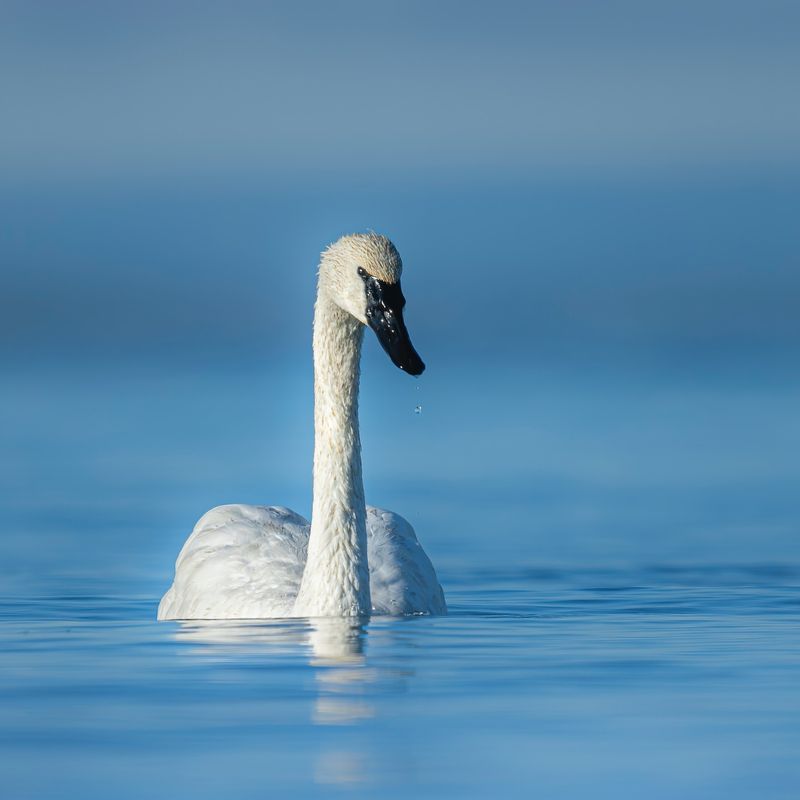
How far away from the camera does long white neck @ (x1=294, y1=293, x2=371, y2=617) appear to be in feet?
43.4

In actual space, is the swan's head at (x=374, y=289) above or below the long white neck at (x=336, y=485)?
above

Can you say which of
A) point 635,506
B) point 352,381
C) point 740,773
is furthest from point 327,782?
point 635,506

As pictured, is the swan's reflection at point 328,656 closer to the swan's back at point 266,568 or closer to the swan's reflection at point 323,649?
the swan's reflection at point 323,649

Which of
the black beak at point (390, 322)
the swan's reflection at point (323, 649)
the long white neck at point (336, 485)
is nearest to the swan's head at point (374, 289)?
the black beak at point (390, 322)

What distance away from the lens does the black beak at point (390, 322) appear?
13.4 metres

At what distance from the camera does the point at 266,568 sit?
14305 millimetres

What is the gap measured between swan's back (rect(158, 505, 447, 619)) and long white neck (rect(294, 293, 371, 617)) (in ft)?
1.18

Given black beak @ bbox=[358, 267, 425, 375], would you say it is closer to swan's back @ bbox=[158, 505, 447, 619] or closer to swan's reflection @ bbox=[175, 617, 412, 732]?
swan's back @ bbox=[158, 505, 447, 619]

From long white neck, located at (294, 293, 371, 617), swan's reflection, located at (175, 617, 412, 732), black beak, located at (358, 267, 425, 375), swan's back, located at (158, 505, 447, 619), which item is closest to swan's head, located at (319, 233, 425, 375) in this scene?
black beak, located at (358, 267, 425, 375)

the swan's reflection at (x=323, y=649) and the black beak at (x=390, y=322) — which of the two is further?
the black beak at (x=390, y=322)

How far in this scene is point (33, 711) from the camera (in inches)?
390

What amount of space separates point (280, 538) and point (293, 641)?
255cm

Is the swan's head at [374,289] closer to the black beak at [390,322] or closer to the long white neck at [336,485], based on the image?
the black beak at [390,322]

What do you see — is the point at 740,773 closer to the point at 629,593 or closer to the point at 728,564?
the point at 629,593
